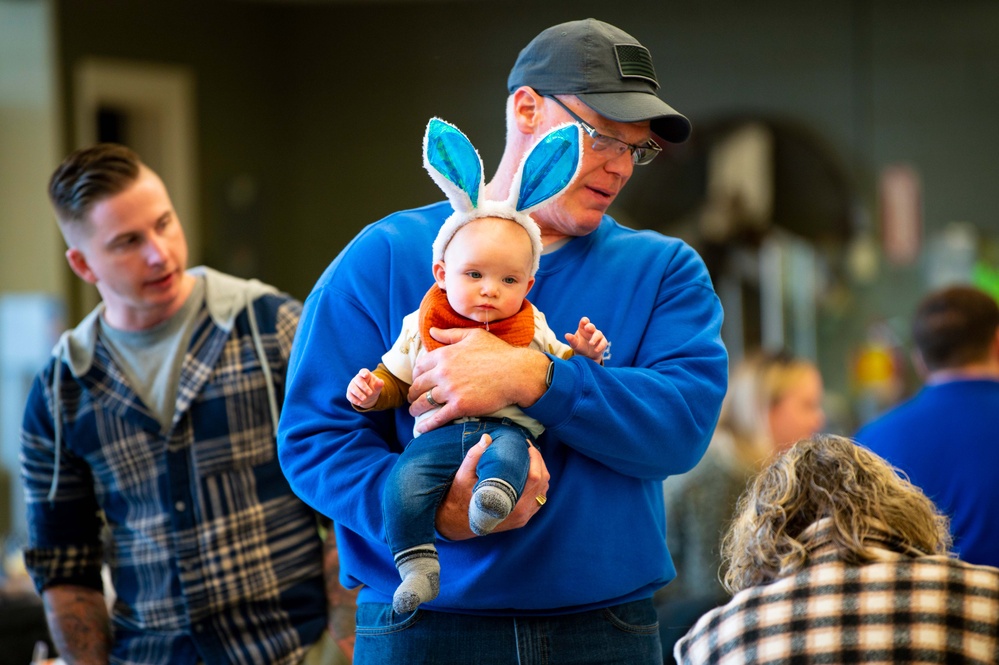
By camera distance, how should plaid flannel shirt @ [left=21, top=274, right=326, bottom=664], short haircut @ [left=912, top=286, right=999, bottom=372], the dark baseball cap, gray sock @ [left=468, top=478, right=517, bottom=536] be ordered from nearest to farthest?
gray sock @ [left=468, top=478, right=517, bottom=536], the dark baseball cap, plaid flannel shirt @ [left=21, top=274, right=326, bottom=664], short haircut @ [left=912, top=286, right=999, bottom=372]

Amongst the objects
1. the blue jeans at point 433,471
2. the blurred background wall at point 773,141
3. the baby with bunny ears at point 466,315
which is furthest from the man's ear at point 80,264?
the blurred background wall at point 773,141

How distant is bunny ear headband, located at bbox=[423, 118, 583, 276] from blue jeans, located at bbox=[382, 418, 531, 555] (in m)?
0.25

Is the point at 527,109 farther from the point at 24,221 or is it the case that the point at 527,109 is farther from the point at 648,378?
the point at 24,221

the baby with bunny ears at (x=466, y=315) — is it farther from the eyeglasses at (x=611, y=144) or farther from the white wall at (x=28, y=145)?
the white wall at (x=28, y=145)

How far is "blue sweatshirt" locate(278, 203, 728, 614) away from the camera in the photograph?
1.44 m

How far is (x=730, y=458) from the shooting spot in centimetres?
369

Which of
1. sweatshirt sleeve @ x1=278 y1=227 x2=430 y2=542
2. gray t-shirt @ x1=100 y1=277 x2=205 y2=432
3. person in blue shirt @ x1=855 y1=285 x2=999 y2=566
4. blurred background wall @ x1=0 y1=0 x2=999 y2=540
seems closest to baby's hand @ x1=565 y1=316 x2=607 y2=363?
sweatshirt sleeve @ x1=278 y1=227 x2=430 y2=542

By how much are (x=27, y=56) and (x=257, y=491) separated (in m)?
4.10

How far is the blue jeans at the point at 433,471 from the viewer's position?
1361mm

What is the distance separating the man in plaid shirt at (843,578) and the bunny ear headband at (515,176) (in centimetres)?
48

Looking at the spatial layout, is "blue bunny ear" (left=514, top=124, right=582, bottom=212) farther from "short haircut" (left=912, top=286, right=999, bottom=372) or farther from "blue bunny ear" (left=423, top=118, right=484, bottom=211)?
"short haircut" (left=912, top=286, right=999, bottom=372)

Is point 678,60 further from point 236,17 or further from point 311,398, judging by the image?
point 311,398

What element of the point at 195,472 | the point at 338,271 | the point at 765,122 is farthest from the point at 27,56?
the point at 338,271

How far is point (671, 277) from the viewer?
1.60 m
